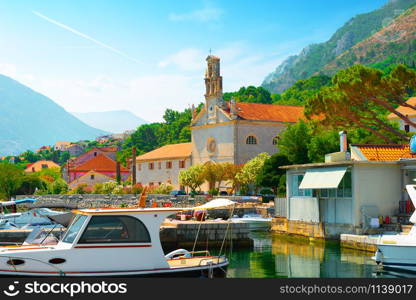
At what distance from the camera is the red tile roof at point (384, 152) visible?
29.0 metres

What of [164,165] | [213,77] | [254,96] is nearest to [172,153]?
[164,165]

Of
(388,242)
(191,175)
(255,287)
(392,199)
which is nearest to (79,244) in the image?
(255,287)

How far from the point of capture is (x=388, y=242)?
19.8 meters

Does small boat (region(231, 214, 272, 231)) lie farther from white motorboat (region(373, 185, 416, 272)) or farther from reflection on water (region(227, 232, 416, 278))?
white motorboat (region(373, 185, 416, 272))

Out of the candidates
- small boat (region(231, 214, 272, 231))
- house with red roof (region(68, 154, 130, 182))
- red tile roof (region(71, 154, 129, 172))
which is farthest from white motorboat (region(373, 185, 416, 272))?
red tile roof (region(71, 154, 129, 172))

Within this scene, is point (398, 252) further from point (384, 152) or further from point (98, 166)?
point (98, 166)

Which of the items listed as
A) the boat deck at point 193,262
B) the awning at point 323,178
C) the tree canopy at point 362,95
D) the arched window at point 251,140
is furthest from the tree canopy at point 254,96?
the boat deck at point 193,262

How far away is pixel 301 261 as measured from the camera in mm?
24188

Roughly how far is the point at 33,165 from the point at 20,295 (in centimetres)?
15982

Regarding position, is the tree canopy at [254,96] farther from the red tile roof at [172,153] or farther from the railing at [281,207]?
the railing at [281,207]

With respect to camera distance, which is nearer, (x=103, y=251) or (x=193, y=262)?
(x=103, y=251)

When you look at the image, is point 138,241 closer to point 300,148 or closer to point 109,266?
point 109,266

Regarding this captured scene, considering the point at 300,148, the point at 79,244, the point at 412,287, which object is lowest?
the point at 412,287

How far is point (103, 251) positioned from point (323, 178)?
57.4 ft
